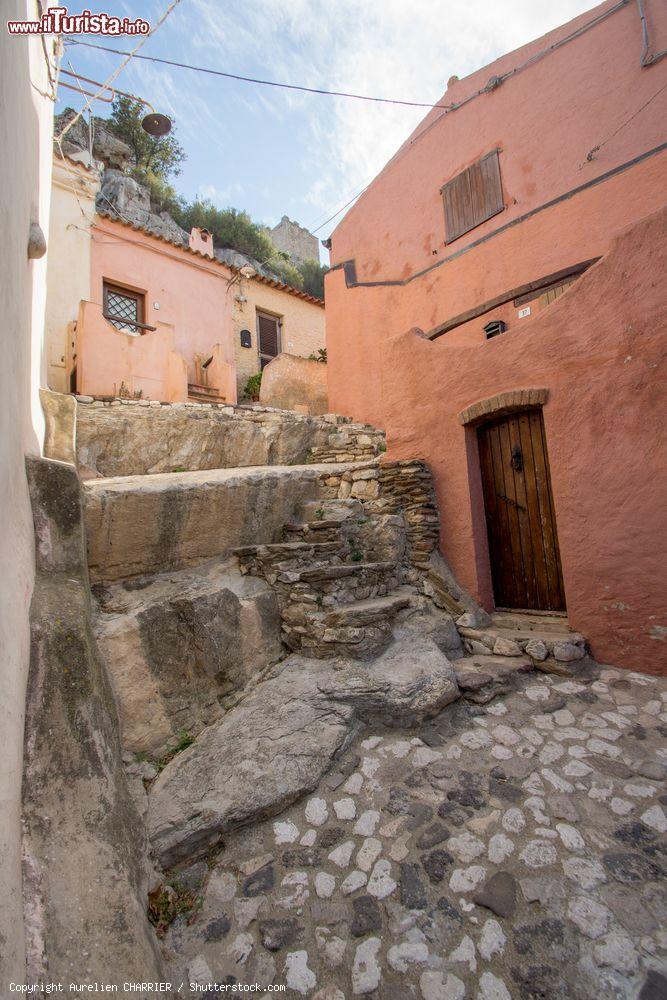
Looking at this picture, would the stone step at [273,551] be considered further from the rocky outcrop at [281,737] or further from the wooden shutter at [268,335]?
the wooden shutter at [268,335]

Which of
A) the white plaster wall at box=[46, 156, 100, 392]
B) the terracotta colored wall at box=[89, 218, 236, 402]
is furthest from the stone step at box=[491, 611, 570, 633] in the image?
the white plaster wall at box=[46, 156, 100, 392]

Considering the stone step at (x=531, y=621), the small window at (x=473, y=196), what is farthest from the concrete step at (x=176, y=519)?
the small window at (x=473, y=196)

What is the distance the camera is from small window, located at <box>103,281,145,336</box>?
9.62 meters

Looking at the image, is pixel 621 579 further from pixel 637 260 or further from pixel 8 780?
pixel 8 780

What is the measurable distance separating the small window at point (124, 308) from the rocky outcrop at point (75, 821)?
28.9ft

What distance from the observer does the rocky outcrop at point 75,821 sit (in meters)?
1.58

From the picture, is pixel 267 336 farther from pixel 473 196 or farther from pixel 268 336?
pixel 473 196

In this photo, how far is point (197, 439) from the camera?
7.05m

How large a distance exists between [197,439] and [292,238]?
1034 inches

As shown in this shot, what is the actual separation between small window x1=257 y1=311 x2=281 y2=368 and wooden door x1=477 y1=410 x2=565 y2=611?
9.72m

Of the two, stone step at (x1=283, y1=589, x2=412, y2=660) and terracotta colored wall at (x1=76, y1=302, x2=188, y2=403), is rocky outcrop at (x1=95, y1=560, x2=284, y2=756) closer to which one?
stone step at (x1=283, y1=589, x2=412, y2=660)

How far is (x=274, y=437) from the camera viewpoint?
7.36 m

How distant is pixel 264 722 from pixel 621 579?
299 cm

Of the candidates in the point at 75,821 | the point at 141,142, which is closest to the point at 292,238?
the point at 141,142
